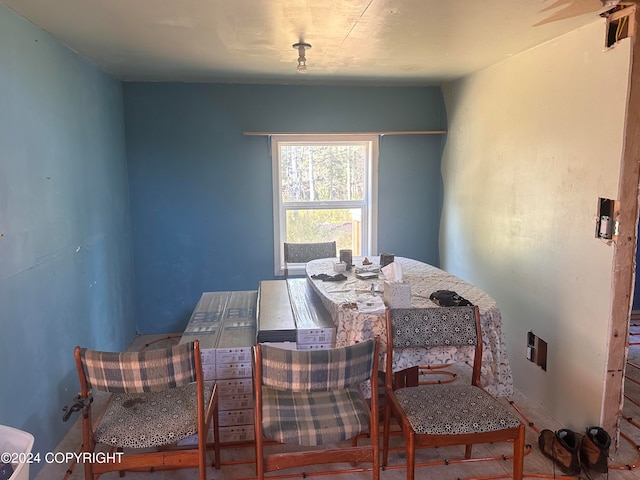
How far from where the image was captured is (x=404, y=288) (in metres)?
2.35

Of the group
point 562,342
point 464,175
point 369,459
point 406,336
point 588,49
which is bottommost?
point 369,459

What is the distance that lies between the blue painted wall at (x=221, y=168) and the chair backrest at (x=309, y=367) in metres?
2.58

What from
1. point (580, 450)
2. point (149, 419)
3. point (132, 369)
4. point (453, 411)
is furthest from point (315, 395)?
point (580, 450)

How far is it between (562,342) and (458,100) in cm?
220

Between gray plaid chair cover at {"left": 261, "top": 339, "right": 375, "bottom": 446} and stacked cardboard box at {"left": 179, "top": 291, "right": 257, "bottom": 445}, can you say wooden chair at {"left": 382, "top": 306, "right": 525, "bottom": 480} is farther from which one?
stacked cardboard box at {"left": 179, "top": 291, "right": 257, "bottom": 445}

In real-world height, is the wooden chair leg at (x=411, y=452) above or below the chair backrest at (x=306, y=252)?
below

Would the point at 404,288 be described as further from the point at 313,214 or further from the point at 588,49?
the point at 313,214

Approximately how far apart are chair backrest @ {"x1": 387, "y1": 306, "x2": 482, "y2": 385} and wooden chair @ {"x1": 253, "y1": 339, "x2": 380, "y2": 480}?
1.15 ft

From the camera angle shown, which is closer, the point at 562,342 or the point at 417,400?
the point at 417,400

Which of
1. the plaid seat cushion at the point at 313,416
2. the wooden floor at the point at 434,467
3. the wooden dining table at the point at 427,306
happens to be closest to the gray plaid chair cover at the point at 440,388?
the wooden dining table at the point at 427,306

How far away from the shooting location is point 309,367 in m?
1.65

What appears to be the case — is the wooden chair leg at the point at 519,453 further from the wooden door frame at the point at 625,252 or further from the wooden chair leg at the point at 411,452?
the wooden door frame at the point at 625,252

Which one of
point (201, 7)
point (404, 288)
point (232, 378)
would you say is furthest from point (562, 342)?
point (201, 7)

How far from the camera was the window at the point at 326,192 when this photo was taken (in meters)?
4.20
